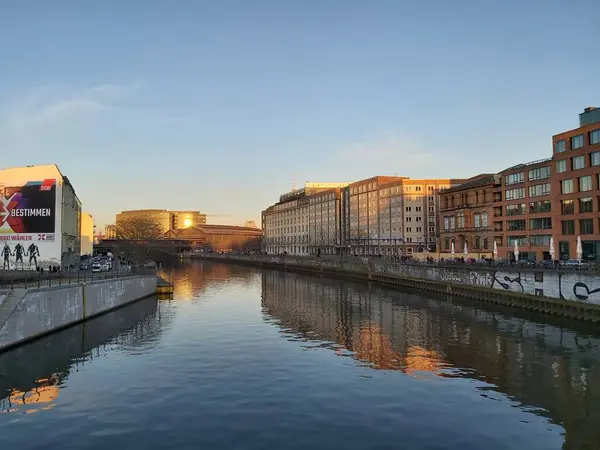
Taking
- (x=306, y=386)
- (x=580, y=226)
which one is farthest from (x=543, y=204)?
(x=306, y=386)

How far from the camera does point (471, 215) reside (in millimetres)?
122062

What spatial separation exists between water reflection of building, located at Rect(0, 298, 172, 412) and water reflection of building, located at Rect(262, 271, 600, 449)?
48.6 ft

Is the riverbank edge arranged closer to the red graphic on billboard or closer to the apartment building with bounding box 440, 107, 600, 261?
the apartment building with bounding box 440, 107, 600, 261

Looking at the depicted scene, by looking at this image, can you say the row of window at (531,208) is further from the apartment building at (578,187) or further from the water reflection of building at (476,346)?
the water reflection of building at (476,346)

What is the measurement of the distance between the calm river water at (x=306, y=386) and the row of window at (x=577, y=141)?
154 feet

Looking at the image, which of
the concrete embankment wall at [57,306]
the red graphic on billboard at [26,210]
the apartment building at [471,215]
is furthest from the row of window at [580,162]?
the red graphic on billboard at [26,210]

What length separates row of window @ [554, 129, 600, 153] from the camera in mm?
85188

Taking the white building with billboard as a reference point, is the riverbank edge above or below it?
below

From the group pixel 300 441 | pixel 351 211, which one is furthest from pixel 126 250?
pixel 300 441

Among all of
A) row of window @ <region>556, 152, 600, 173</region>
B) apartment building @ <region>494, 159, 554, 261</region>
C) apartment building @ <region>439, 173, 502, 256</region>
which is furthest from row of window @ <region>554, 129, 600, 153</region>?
apartment building @ <region>439, 173, 502, 256</region>

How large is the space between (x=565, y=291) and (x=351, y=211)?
144 metres

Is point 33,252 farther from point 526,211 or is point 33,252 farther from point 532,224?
point 526,211

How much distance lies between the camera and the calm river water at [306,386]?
71.1 ft

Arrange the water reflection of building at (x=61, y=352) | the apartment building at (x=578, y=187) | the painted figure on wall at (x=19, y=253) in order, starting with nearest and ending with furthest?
the water reflection of building at (x=61, y=352) → the painted figure on wall at (x=19, y=253) → the apartment building at (x=578, y=187)
